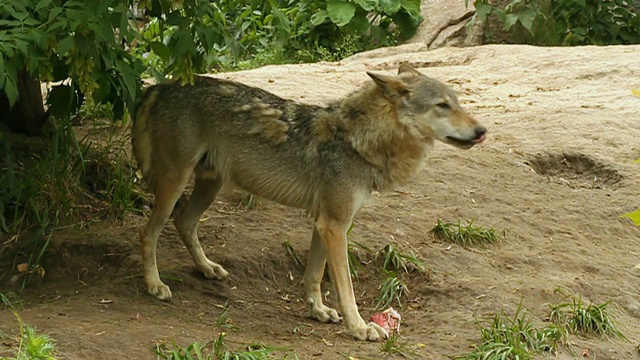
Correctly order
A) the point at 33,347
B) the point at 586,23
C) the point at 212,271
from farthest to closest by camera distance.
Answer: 1. the point at 586,23
2. the point at 212,271
3. the point at 33,347

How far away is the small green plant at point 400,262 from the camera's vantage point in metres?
6.87

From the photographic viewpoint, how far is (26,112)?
7363 mm

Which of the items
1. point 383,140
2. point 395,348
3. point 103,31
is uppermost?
point 103,31

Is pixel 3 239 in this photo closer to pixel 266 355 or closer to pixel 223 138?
pixel 223 138

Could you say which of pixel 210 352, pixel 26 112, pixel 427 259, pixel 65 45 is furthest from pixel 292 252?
pixel 65 45

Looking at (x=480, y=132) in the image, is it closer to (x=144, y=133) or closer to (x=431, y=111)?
(x=431, y=111)

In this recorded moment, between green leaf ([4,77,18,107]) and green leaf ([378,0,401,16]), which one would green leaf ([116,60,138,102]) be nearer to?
green leaf ([4,77,18,107])

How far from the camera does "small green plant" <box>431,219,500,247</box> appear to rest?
24.1 feet

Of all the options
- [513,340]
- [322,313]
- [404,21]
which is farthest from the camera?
[322,313]

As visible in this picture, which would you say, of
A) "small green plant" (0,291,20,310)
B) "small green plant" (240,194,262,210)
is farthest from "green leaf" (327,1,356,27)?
"small green plant" (0,291,20,310)

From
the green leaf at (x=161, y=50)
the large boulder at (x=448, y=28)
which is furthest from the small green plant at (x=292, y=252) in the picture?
the large boulder at (x=448, y=28)

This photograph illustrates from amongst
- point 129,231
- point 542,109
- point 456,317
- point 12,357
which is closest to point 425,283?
point 456,317

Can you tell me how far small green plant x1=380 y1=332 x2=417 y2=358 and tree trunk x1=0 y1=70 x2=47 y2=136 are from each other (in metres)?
3.30

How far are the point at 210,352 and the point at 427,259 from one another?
2353 mm
